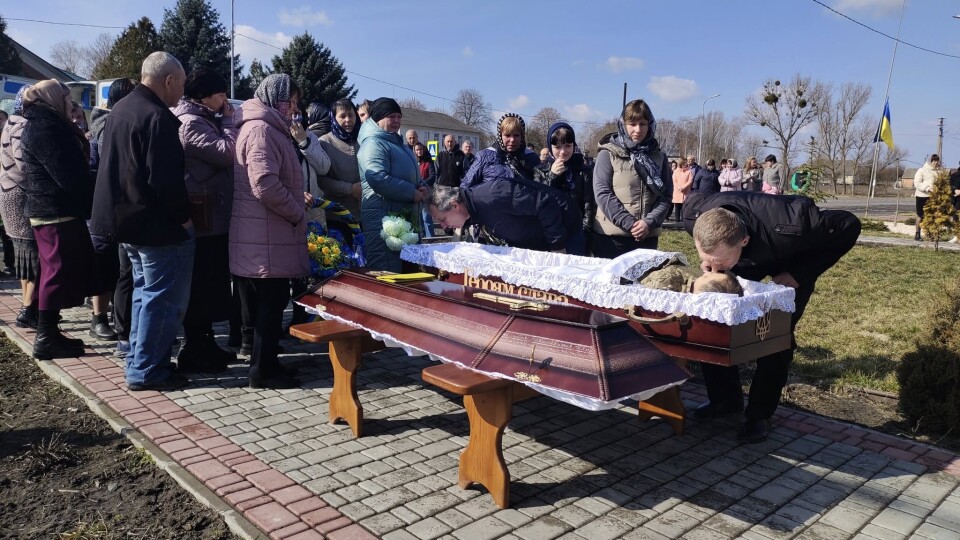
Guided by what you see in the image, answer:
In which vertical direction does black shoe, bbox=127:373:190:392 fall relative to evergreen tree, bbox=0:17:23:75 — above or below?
below

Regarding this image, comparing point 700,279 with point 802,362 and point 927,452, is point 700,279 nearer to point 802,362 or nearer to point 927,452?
point 927,452

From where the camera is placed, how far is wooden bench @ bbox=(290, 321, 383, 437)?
4.11 meters

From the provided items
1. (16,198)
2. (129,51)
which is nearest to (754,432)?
(16,198)

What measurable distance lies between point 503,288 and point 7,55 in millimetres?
Answer: 39913

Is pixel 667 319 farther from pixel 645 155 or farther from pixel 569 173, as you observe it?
pixel 569 173

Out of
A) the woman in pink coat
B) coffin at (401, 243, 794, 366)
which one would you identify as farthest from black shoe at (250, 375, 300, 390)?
the woman in pink coat

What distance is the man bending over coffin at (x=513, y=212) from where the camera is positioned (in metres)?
5.05

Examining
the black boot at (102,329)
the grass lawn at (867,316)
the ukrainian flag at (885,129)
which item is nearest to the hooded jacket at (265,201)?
the black boot at (102,329)

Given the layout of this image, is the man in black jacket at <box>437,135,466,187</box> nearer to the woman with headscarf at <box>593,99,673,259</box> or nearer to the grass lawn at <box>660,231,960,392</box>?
the grass lawn at <box>660,231,960,392</box>

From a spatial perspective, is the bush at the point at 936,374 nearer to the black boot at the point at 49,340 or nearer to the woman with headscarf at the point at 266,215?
the woman with headscarf at the point at 266,215

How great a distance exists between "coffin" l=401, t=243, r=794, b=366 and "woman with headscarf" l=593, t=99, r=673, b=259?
0.63 m

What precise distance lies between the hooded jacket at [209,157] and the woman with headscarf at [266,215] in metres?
0.33

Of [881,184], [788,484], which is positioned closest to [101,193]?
[788,484]

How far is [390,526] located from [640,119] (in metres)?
3.33
